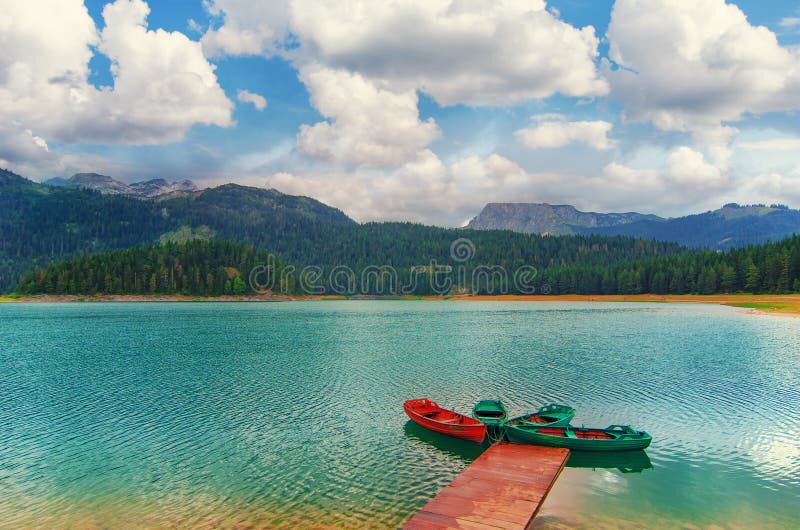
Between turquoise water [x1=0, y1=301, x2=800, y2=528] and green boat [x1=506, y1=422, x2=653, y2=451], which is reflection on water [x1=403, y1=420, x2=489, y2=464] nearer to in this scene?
turquoise water [x1=0, y1=301, x2=800, y2=528]

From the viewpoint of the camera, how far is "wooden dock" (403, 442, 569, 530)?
767 inches

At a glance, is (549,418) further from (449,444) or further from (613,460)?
(449,444)

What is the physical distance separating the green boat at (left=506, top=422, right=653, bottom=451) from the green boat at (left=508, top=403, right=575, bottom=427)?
0.44 m

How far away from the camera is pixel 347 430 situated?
33.2 metres

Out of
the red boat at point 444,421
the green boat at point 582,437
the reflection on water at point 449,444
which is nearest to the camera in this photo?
the green boat at point 582,437

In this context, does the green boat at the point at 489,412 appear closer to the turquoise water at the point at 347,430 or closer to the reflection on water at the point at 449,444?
the reflection on water at the point at 449,444

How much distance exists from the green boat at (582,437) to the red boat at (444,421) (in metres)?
2.12

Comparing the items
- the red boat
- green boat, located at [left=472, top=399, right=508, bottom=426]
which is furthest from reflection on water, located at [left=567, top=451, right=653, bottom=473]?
the red boat

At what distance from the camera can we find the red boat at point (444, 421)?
31.0m

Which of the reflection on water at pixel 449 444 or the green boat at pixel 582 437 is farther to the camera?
the reflection on water at pixel 449 444

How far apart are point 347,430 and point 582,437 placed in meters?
15.8

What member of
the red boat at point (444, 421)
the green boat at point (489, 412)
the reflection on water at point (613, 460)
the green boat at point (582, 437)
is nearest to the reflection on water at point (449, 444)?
the red boat at point (444, 421)

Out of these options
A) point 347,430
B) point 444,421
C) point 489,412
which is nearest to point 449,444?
point 444,421

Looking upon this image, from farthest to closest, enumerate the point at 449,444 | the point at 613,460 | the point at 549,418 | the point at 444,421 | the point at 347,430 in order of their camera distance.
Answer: the point at 549,418 → the point at 347,430 → the point at 444,421 → the point at 449,444 → the point at 613,460
